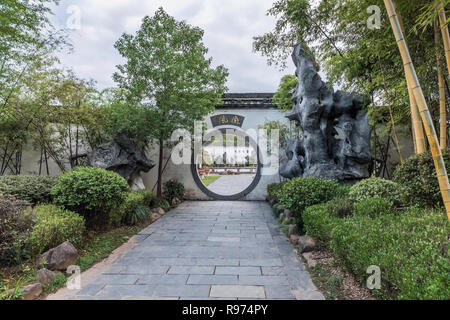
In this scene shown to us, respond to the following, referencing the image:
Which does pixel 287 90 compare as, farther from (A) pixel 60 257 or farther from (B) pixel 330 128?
(A) pixel 60 257

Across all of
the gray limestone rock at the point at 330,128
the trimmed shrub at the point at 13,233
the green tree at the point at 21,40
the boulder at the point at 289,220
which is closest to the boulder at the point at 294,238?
the boulder at the point at 289,220

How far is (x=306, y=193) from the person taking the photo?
3.91 metres

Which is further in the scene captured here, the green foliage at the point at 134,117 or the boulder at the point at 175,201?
the boulder at the point at 175,201

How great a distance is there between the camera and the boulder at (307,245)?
3149 mm

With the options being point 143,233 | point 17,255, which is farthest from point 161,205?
point 17,255

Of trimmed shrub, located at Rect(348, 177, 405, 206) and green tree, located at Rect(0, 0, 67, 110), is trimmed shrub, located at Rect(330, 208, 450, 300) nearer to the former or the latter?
trimmed shrub, located at Rect(348, 177, 405, 206)

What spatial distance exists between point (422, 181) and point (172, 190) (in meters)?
6.26

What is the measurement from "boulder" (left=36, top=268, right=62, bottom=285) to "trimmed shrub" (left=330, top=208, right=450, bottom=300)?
280 centimetres

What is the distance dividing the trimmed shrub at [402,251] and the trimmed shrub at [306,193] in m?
1.28

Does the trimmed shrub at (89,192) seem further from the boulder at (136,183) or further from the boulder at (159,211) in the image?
the boulder at (136,183)

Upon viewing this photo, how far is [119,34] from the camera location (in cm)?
572

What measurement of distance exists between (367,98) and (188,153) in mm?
5652

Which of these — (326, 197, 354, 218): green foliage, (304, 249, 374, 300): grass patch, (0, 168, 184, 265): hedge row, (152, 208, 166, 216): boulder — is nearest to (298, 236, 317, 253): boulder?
(304, 249, 374, 300): grass patch

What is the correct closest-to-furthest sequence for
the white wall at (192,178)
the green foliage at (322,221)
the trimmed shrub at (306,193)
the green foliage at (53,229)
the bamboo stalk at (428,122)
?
the bamboo stalk at (428,122) < the green foliage at (53,229) < the green foliage at (322,221) < the trimmed shrub at (306,193) < the white wall at (192,178)
